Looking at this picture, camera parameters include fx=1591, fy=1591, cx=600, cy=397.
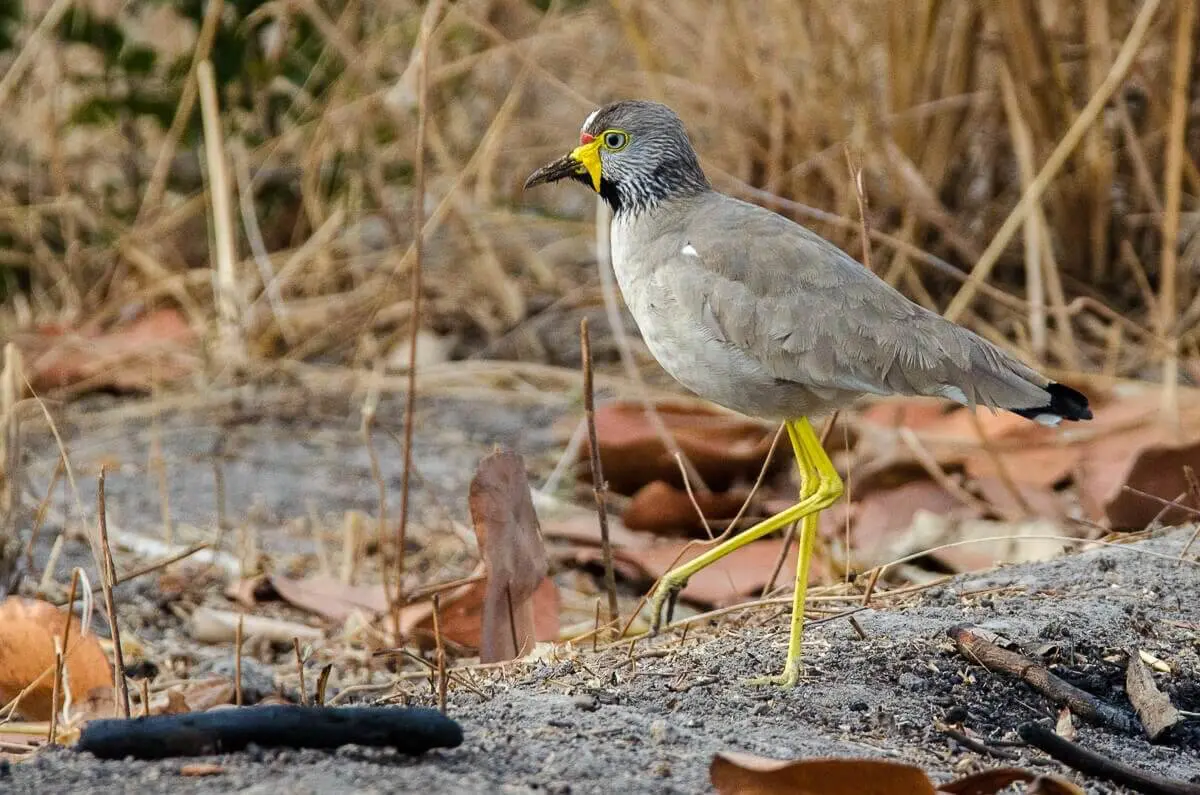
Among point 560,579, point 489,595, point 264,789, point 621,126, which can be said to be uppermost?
point 621,126

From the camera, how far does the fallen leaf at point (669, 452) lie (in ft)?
15.7

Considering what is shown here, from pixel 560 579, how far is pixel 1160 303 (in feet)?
8.53

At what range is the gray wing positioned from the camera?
9.99 feet

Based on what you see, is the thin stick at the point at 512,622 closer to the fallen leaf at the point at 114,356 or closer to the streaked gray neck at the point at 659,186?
the streaked gray neck at the point at 659,186

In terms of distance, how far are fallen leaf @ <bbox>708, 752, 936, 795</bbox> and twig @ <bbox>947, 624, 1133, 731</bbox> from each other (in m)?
0.76

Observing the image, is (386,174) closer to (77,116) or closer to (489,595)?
(77,116)

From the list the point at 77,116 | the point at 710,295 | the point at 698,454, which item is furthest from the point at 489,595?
the point at 77,116

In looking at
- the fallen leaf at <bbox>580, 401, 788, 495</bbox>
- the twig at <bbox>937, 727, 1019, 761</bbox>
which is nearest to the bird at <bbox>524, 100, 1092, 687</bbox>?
the twig at <bbox>937, 727, 1019, 761</bbox>

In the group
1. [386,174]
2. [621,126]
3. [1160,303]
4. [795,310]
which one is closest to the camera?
[795,310]

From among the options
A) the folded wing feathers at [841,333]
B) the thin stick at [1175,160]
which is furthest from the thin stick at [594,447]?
the thin stick at [1175,160]

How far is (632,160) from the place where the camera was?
3711 millimetres

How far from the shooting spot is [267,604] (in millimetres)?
4215

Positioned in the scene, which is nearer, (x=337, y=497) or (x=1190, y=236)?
(x=337, y=497)

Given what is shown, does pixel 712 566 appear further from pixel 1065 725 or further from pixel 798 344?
pixel 1065 725
